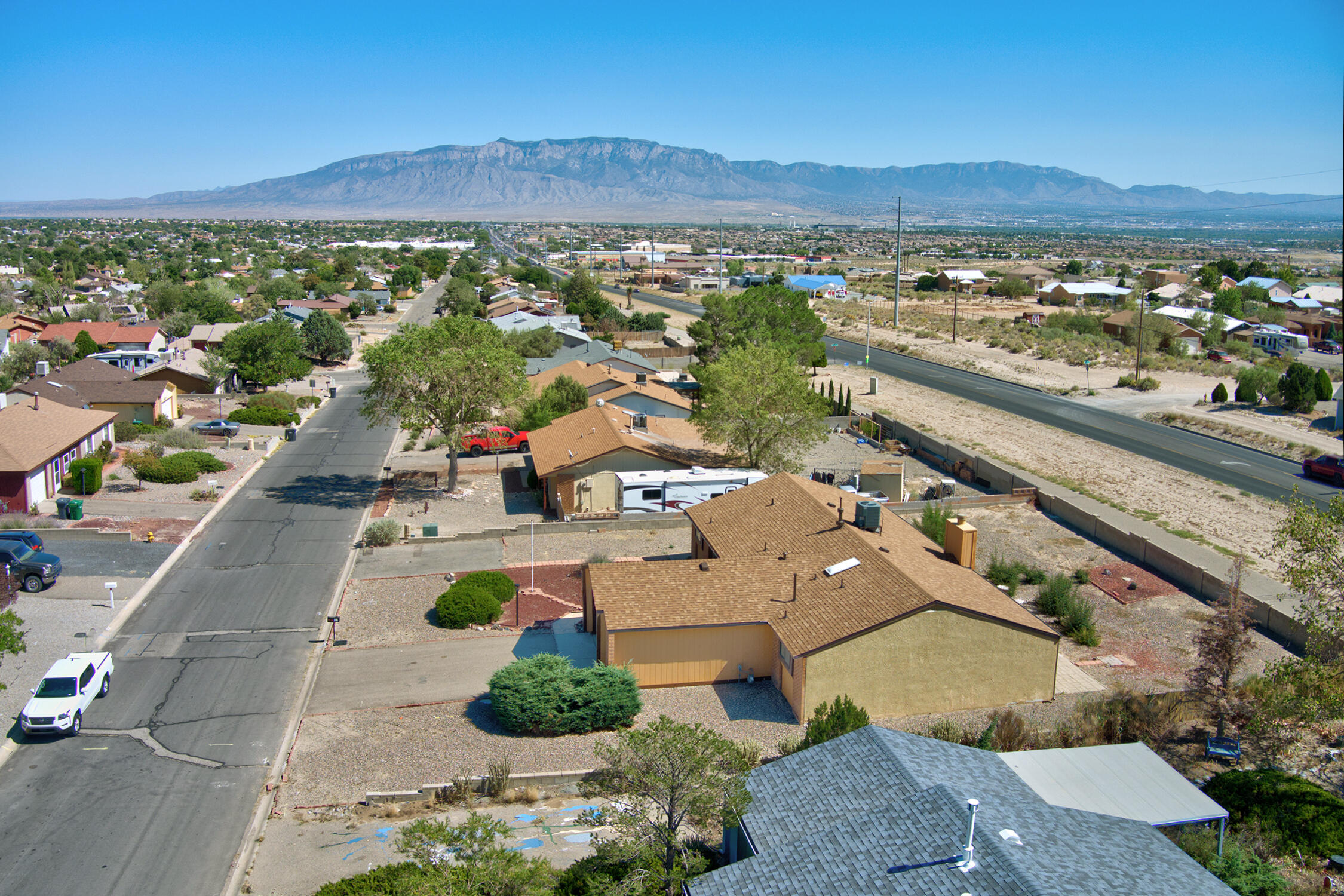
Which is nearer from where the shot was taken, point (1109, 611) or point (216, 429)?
point (1109, 611)

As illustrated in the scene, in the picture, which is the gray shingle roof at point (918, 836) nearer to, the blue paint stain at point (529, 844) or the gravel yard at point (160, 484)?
the blue paint stain at point (529, 844)

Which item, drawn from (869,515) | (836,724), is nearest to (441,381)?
(869,515)

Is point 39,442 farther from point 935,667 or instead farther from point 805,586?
point 935,667

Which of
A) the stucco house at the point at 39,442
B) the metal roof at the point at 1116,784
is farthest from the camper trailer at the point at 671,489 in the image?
the stucco house at the point at 39,442

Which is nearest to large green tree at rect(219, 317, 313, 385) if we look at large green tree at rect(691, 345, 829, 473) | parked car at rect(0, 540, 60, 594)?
parked car at rect(0, 540, 60, 594)

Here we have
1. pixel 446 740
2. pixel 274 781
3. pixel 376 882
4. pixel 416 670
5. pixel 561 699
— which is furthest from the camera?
pixel 416 670

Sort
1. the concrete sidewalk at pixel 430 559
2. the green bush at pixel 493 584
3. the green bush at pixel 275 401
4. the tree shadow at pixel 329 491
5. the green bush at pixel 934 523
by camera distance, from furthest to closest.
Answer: the green bush at pixel 275 401 → the tree shadow at pixel 329 491 → the green bush at pixel 934 523 → the concrete sidewalk at pixel 430 559 → the green bush at pixel 493 584

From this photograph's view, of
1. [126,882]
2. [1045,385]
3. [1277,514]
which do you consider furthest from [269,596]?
[1045,385]
